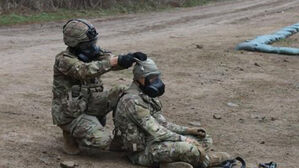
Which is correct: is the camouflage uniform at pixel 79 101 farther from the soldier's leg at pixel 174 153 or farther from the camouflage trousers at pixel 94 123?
the soldier's leg at pixel 174 153

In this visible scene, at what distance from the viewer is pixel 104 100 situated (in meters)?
5.07

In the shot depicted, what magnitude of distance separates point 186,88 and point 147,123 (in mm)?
3599

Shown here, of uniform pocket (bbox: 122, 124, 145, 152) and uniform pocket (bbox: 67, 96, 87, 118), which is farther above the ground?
uniform pocket (bbox: 67, 96, 87, 118)

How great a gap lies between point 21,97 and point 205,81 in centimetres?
304

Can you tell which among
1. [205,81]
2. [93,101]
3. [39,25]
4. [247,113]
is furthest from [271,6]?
[93,101]

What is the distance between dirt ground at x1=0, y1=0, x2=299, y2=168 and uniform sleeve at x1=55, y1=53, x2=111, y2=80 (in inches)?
30.9

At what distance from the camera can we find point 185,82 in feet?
28.4

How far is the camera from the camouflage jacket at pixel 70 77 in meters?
4.71

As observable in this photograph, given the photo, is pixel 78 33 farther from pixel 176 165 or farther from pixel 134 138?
pixel 176 165

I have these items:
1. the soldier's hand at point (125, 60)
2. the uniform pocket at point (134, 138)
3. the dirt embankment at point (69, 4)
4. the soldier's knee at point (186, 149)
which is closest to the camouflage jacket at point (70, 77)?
the soldier's hand at point (125, 60)

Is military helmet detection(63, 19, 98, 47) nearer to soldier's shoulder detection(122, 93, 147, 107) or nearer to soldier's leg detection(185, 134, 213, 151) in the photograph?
soldier's shoulder detection(122, 93, 147, 107)

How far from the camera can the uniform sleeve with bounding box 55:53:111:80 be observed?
4.70 metres

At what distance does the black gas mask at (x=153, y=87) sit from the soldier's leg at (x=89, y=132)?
0.55 meters

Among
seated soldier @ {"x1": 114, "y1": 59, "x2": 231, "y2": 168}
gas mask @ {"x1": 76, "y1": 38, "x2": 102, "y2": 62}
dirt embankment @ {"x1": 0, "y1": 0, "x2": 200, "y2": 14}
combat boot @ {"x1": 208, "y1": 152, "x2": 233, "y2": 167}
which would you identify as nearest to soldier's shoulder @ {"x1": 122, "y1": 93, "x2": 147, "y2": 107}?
seated soldier @ {"x1": 114, "y1": 59, "x2": 231, "y2": 168}
